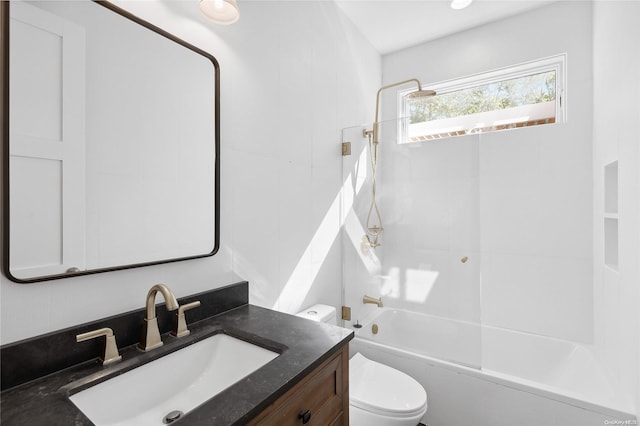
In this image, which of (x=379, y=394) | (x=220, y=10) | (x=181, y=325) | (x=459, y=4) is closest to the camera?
(x=181, y=325)

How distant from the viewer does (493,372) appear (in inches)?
67.3

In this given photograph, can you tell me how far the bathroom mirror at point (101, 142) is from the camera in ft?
2.49

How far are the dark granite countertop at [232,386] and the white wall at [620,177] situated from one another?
1331mm

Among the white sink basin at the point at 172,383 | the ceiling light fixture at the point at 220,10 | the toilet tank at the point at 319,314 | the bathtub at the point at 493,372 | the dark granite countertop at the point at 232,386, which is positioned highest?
the ceiling light fixture at the point at 220,10

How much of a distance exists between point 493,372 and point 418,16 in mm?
2472

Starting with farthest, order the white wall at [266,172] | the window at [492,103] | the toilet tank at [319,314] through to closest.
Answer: the window at [492,103], the toilet tank at [319,314], the white wall at [266,172]

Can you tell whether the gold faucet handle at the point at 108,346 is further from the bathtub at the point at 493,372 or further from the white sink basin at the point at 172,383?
the bathtub at the point at 493,372

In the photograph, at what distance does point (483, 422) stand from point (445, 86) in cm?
248

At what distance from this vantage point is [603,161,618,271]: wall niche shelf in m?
1.74

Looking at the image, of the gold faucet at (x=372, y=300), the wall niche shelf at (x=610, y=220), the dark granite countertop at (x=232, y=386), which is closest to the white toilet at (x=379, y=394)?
the gold faucet at (x=372, y=300)

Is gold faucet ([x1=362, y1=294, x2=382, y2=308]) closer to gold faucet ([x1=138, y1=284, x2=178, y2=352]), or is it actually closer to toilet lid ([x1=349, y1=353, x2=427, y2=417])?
toilet lid ([x1=349, y1=353, x2=427, y2=417])

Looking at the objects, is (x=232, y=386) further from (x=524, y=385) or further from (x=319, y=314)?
(x=524, y=385)

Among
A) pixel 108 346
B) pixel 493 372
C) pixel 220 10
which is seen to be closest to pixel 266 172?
pixel 220 10

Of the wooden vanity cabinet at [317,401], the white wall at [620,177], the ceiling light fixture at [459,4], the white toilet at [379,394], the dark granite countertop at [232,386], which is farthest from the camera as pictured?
the ceiling light fixture at [459,4]
